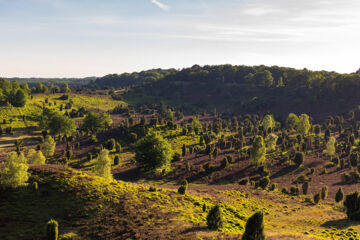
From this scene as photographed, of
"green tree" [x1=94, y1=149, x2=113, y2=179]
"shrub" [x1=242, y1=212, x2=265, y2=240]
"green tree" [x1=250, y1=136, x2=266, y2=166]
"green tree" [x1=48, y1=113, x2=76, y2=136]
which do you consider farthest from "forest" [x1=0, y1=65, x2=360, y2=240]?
"green tree" [x1=48, y1=113, x2=76, y2=136]

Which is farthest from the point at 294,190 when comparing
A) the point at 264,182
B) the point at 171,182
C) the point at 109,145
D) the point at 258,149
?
the point at 109,145

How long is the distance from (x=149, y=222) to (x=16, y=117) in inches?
5120

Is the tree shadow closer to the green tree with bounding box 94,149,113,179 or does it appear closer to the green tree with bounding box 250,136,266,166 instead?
the green tree with bounding box 250,136,266,166

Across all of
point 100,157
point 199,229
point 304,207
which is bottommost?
point 304,207

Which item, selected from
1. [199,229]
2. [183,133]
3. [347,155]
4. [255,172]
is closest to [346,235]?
[199,229]

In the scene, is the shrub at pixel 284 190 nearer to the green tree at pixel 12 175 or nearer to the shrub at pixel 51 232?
the shrub at pixel 51 232

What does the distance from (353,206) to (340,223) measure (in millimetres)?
5426

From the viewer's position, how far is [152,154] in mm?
66250

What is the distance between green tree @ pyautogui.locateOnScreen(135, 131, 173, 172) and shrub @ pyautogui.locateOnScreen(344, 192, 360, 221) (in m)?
45.2

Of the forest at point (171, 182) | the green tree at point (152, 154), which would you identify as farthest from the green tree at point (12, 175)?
the green tree at point (152, 154)

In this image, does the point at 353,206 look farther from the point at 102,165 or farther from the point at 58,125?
the point at 58,125

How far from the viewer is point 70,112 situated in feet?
526

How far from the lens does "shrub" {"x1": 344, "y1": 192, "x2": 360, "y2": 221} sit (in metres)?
46.0

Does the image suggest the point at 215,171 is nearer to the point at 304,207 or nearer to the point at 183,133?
the point at 304,207
